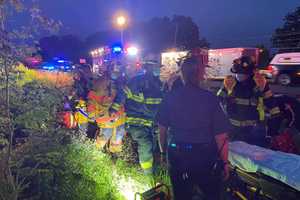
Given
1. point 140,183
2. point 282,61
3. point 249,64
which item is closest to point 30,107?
point 140,183

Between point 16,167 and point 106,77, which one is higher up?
point 106,77

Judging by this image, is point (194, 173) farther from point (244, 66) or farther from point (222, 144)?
point (244, 66)

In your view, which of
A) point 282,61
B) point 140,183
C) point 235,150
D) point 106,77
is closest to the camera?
point 235,150

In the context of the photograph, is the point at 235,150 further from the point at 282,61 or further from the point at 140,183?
the point at 282,61

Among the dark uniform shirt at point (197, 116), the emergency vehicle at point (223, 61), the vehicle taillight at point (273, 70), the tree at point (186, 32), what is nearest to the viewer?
the dark uniform shirt at point (197, 116)

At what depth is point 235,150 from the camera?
3723mm

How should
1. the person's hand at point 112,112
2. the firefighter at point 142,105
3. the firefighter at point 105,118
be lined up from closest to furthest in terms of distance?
the firefighter at point 142,105 → the person's hand at point 112,112 → the firefighter at point 105,118

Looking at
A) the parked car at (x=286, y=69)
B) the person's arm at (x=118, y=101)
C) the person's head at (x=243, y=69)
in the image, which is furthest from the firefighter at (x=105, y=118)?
the parked car at (x=286, y=69)

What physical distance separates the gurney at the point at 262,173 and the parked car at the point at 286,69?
1430 cm

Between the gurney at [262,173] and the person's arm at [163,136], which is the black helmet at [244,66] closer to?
the gurney at [262,173]

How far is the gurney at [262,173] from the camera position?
2947mm

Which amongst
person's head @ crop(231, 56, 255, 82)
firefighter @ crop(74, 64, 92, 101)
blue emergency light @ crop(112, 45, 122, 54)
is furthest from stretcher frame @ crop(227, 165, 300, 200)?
blue emergency light @ crop(112, 45, 122, 54)

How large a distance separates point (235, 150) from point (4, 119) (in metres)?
2.49

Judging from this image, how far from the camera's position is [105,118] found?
6.35 m
